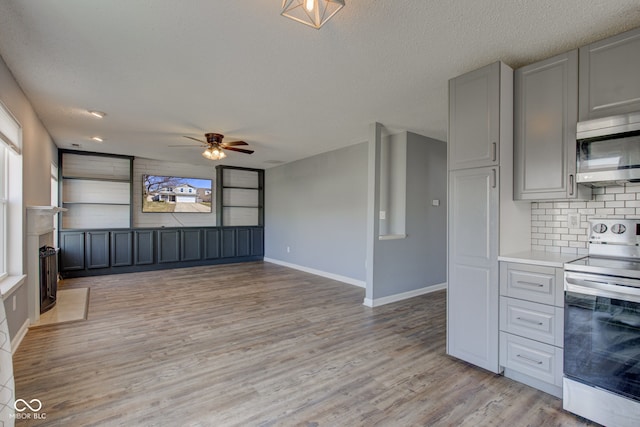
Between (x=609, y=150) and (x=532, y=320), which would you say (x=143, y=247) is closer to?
(x=532, y=320)

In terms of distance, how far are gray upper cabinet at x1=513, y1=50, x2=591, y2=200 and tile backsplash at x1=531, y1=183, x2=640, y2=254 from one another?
0.43 feet

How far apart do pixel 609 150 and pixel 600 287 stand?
0.92m

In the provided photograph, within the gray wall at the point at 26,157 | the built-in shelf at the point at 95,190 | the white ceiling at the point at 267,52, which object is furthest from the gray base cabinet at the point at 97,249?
the white ceiling at the point at 267,52

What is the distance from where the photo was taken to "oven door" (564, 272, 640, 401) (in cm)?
175

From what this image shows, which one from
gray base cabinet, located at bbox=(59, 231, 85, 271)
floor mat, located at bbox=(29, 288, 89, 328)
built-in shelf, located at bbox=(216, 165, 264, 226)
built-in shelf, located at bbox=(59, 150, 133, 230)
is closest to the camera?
floor mat, located at bbox=(29, 288, 89, 328)

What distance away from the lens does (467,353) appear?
2.58m

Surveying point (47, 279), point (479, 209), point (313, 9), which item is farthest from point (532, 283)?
point (47, 279)

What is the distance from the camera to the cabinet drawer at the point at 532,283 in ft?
6.88

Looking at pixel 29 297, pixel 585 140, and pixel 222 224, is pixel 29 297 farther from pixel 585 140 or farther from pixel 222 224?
pixel 585 140

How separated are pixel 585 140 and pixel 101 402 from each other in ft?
12.3

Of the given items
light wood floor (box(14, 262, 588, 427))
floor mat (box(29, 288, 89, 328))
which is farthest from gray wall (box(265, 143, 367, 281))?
floor mat (box(29, 288, 89, 328))

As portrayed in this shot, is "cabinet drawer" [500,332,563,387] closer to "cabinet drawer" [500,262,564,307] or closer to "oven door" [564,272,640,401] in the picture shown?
"oven door" [564,272,640,401]

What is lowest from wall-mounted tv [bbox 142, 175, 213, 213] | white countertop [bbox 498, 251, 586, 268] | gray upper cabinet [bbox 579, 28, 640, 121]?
→ white countertop [bbox 498, 251, 586, 268]

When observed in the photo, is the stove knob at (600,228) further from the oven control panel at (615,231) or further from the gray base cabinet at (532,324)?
the gray base cabinet at (532,324)
